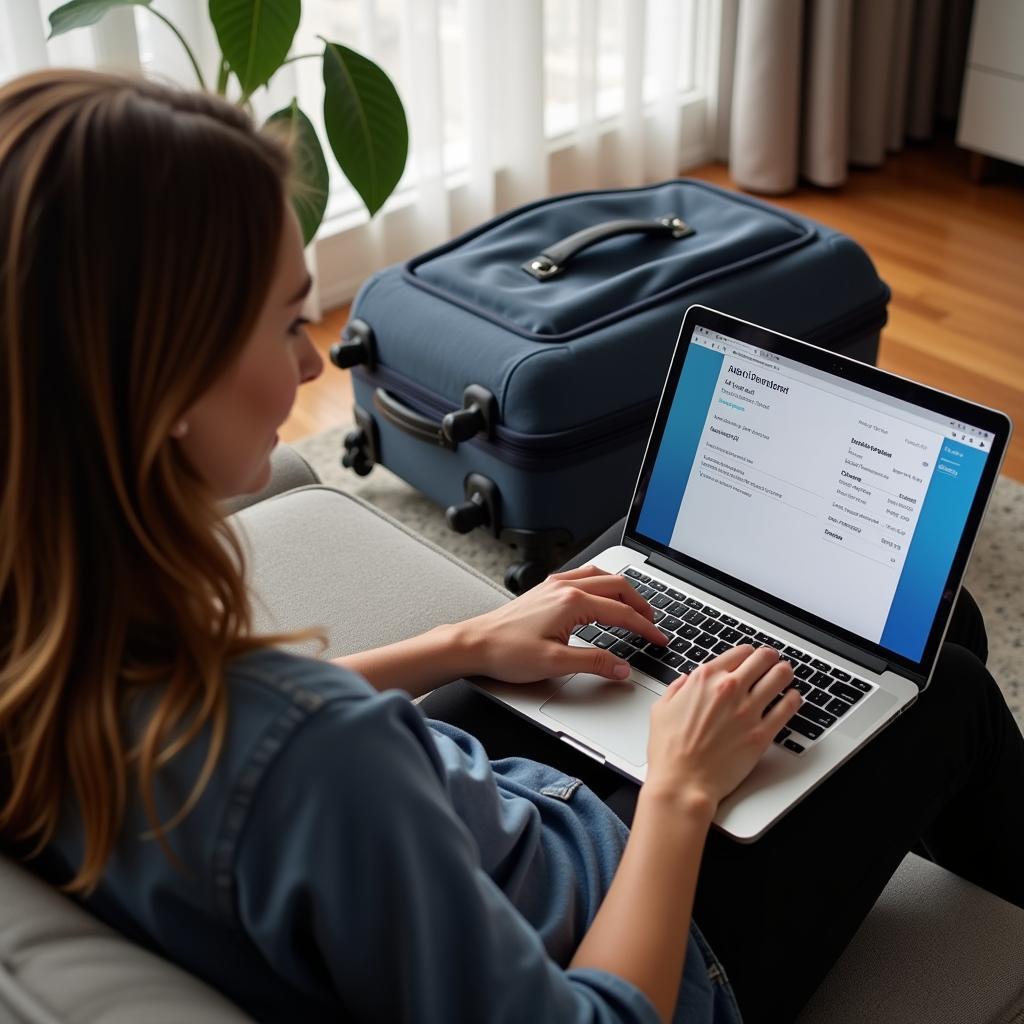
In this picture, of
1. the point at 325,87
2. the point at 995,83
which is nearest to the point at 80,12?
the point at 325,87

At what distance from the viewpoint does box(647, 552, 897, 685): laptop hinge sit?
1.19 m

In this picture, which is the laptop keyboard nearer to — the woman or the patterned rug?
the woman

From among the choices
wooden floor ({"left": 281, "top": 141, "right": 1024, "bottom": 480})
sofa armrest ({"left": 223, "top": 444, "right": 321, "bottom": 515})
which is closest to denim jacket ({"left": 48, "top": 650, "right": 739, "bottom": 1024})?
sofa armrest ({"left": 223, "top": 444, "right": 321, "bottom": 515})

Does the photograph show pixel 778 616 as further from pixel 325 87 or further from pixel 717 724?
pixel 325 87

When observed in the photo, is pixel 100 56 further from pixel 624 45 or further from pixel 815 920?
pixel 815 920

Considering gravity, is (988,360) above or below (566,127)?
below

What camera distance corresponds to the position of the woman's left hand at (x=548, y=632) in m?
1.14

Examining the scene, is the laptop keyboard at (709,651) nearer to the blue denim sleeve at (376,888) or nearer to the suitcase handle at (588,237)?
the blue denim sleeve at (376,888)

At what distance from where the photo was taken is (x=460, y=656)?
45.2 inches

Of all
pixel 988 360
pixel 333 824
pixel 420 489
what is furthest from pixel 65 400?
pixel 988 360

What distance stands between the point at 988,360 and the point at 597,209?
939 millimetres

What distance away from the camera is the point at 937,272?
2984mm

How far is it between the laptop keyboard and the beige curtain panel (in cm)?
224

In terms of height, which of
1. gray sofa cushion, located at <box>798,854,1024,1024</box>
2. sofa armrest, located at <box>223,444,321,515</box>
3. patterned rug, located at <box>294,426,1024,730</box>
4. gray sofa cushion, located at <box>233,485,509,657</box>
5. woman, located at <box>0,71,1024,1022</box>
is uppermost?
woman, located at <box>0,71,1024,1022</box>
